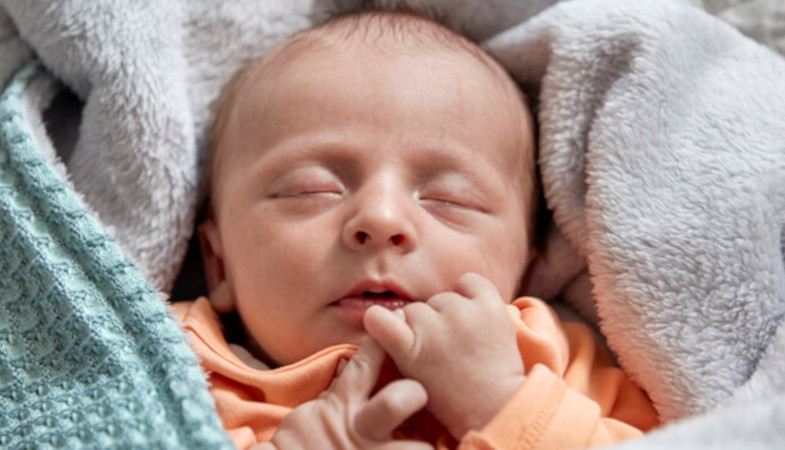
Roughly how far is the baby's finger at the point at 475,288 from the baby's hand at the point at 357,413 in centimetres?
15

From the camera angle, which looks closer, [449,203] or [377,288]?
[377,288]

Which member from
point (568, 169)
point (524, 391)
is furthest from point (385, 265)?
point (568, 169)

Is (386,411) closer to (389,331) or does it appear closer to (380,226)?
(389,331)

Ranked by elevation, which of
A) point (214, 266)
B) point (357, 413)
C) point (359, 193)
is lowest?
point (214, 266)

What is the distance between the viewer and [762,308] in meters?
1.16

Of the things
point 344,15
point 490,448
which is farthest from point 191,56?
point 490,448

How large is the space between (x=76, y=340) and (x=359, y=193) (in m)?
0.46

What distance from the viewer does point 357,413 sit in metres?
0.97

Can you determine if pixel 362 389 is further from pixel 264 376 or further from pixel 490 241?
pixel 490 241

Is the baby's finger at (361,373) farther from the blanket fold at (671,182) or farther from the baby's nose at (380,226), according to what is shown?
the blanket fold at (671,182)

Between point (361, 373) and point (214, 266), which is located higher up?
point (361, 373)

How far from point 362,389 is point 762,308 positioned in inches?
24.4

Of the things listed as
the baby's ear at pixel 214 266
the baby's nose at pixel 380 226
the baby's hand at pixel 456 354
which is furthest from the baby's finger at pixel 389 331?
the baby's ear at pixel 214 266

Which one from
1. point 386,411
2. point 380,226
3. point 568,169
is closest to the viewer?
point 386,411
